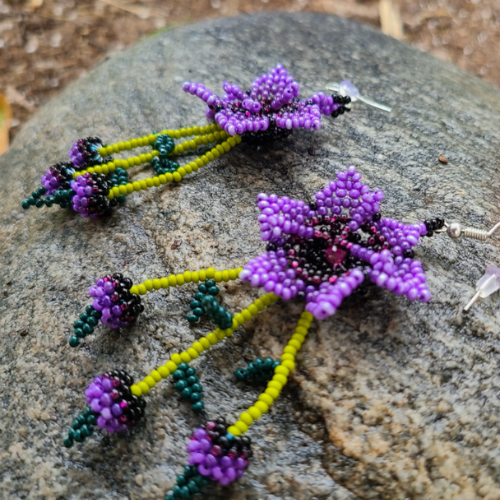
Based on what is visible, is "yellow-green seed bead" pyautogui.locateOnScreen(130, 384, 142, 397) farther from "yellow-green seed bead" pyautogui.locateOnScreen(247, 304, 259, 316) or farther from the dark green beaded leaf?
"yellow-green seed bead" pyautogui.locateOnScreen(247, 304, 259, 316)

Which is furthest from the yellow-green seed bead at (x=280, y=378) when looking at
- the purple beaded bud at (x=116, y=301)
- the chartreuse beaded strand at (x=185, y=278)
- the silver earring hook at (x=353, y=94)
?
the silver earring hook at (x=353, y=94)

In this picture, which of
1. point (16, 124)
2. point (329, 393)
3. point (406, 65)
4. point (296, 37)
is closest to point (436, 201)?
point (329, 393)

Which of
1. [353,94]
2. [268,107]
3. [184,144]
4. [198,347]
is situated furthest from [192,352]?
[353,94]

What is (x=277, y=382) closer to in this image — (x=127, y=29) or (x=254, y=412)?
(x=254, y=412)

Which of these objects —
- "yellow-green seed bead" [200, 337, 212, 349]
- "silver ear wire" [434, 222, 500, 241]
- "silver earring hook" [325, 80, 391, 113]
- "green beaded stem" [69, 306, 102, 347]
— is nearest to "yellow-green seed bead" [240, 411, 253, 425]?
"yellow-green seed bead" [200, 337, 212, 349]

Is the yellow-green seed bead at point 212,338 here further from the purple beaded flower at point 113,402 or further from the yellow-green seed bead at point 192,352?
the purple beaded flower at point 113,402

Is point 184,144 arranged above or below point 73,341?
above

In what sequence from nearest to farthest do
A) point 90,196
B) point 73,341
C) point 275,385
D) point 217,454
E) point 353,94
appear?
point 217,454, point 275,385, point 73,341, point 90,196, point 353,94
